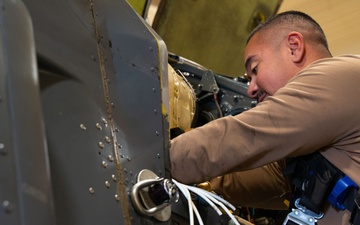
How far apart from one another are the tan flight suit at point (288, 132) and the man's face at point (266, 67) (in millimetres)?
347

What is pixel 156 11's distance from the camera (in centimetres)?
386

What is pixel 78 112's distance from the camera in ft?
3.73

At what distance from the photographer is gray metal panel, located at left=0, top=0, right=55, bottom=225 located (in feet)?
A: 2.27

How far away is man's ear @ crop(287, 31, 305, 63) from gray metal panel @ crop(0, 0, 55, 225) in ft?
4.54

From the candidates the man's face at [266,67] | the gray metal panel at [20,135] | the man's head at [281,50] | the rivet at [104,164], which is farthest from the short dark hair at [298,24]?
the gray metal panel at [20,135]

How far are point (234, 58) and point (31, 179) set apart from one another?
Answer: 4.06 metres

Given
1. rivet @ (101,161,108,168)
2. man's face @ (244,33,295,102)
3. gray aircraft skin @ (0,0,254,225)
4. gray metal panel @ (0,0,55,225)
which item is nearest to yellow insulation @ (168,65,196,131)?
man's face @ (244,33,295,102)

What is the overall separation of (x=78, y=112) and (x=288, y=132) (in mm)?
709

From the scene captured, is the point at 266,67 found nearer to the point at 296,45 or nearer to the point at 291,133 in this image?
the point at 296,45

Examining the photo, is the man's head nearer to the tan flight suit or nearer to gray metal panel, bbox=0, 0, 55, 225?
the tan flight suit

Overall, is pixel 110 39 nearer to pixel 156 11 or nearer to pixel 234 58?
pixel 156 11

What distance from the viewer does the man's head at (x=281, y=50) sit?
6.31 feet

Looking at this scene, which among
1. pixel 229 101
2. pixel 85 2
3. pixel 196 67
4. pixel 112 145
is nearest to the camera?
pixel 112 145

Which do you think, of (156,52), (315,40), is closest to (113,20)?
(156,52)
